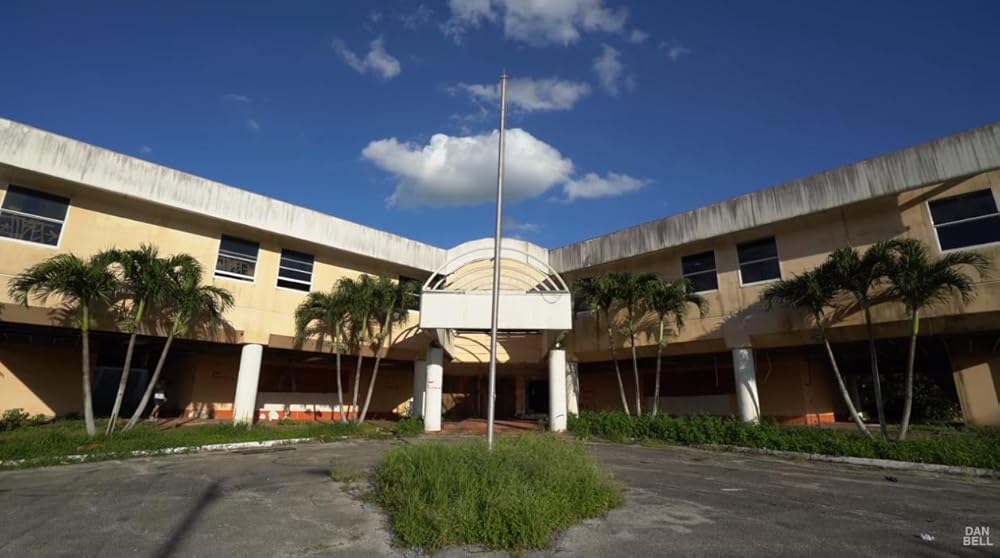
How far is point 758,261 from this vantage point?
54.6ft

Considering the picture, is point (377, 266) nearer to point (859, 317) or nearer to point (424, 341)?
point (424, 341)

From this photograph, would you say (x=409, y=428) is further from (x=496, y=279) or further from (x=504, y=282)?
(x=496, y=279)

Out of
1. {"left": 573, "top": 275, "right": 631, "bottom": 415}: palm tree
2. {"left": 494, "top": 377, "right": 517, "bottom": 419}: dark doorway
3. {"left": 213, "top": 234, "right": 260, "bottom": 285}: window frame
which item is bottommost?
{"left": 494, "top": 377, "right": 517, "bottom": 419}: dark doorway

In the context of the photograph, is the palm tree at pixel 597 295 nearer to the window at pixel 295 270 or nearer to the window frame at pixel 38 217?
the window at pixel 295 270

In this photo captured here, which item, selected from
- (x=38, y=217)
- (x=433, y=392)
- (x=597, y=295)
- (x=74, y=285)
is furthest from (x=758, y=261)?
(x=38, y=217)

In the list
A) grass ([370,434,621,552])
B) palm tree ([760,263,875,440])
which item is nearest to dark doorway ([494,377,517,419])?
palm tree ([760,263,875,440])

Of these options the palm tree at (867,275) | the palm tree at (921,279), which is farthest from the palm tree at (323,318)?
the palm tree at (921,279)

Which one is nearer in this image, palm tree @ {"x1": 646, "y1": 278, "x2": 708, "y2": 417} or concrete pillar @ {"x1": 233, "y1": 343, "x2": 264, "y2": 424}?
palm tree @ {"x1": 646, "y1": 278, "x2": 708, "y2": 417}

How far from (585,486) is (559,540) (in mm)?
1332

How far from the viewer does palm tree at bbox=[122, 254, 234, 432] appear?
14.4 m

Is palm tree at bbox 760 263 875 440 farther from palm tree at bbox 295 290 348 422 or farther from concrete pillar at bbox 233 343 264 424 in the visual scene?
concrete pillar at bbox 233 343 264 424

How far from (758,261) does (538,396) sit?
15877 mm

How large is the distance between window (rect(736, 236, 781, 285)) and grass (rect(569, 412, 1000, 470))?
4827 millimetres

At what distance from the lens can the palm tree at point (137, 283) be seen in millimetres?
13641
